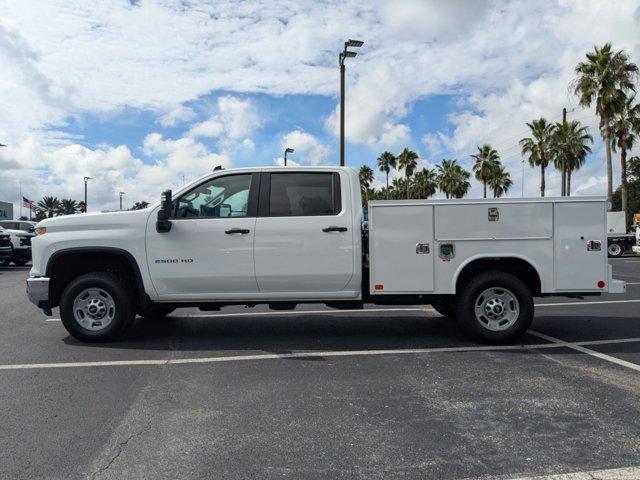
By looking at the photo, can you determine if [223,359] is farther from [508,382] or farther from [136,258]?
[508,382]

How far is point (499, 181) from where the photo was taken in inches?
2509

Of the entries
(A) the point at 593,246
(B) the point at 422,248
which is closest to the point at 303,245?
(B) the point at 422,248

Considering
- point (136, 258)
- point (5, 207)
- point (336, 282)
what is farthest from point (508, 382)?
point (5, 207)

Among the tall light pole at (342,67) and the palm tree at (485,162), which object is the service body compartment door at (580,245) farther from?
the palm tree at (485,162)

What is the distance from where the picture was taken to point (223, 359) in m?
5.91

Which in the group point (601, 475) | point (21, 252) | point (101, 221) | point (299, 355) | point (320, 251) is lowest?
point (601, 475)

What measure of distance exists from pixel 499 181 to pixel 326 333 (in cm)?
6079

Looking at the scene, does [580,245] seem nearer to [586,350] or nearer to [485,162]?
[586,350]

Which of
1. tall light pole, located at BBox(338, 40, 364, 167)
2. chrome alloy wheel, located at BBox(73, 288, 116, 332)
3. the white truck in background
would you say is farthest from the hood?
the white truck in background

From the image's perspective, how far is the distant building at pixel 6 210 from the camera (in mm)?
70625

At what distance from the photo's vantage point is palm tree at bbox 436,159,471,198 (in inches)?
2827

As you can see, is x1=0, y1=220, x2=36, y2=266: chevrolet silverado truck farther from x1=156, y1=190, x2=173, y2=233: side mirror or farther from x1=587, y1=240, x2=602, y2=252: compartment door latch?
x1=587, y1=240, x2=602, y2=252: compartment door latch

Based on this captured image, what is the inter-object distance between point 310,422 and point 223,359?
6.88 feet

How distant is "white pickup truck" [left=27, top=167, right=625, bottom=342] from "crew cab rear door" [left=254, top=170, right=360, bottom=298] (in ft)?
0.04
